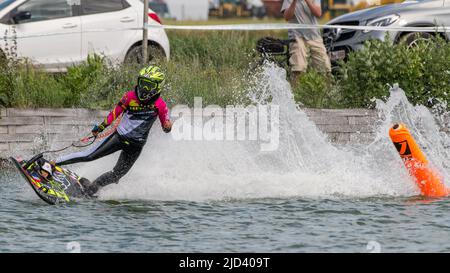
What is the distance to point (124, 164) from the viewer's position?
13.4 metres

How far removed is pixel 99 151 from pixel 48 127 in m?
2.88

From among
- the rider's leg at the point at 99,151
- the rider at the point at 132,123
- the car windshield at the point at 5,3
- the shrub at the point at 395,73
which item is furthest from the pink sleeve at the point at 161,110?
the car windshield at the point at 5,3

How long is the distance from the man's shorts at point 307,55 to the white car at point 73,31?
7.79ft

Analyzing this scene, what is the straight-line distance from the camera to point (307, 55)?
18031mm

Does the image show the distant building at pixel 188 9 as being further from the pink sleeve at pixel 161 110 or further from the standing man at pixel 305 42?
the pink sleeve at pixel 161 110

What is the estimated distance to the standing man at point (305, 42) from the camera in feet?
58.5

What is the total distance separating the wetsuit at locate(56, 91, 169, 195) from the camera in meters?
13.1

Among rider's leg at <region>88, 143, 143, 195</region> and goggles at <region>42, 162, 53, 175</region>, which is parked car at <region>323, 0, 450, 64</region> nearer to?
rider's leg at <region>88, 143, 143, 195</region>

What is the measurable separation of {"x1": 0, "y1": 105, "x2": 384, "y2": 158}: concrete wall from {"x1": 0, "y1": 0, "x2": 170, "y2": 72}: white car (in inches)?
84.0

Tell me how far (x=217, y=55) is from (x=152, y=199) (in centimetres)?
704

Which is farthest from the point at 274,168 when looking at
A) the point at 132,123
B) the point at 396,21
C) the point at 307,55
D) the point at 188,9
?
the point at 188,9

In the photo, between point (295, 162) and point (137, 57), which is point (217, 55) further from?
point (295, 162)

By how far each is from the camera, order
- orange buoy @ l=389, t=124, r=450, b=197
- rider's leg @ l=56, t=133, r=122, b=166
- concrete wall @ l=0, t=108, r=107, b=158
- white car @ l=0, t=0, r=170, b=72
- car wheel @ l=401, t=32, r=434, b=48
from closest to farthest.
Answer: rider's leg @ l=56, t=133, r=122, b=166 < orange buoy @ l=389, t=124, r=450, b=197 < concrete wall @ l=0, t=108, r=107, b=158 < car wheel @ l=401, t=32, r=434, b=48 < white car @ l=0, t=0, r=170, b=72

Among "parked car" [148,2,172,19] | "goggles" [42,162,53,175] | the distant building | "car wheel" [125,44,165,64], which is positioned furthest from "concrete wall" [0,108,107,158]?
"parked car" [148,2,172,19]
